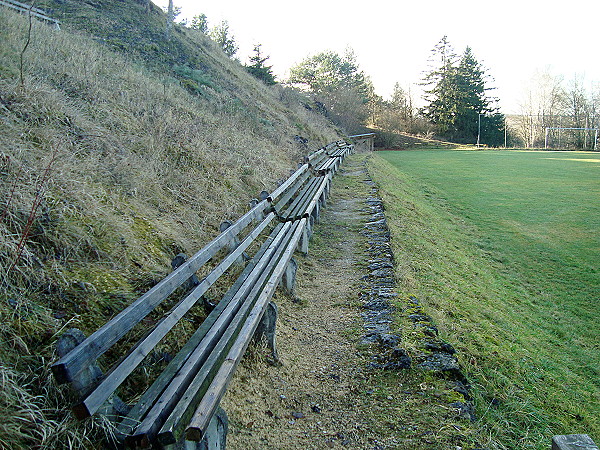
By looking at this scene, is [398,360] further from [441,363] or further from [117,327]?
[117,327]

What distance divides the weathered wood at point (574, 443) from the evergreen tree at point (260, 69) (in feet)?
92.3

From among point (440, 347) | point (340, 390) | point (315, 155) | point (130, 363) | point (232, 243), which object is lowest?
point (340, 390)

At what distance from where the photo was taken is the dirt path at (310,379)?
9.13 ft

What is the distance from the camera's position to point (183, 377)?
236 cm

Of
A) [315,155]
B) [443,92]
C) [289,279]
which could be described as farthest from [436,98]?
[289,279]

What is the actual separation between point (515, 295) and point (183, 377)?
6.50m

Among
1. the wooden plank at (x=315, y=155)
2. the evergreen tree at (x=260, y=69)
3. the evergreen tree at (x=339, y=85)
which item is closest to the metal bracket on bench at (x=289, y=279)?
the wooden plank at (x=315, y=155)

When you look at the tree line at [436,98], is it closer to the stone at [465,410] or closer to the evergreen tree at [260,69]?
the evergreen tree at [260,69]

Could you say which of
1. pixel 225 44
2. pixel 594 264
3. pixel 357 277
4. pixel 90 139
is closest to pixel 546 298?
pixel 594 264

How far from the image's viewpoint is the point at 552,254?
9.66 metres

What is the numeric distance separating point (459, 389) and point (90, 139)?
4537 mm

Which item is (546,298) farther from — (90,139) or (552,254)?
(90,139)

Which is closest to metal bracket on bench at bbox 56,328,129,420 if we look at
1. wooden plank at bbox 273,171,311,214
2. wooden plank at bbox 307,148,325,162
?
wooden plank at bbox 273,171,311,214

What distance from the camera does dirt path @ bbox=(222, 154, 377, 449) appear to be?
9.13ft
